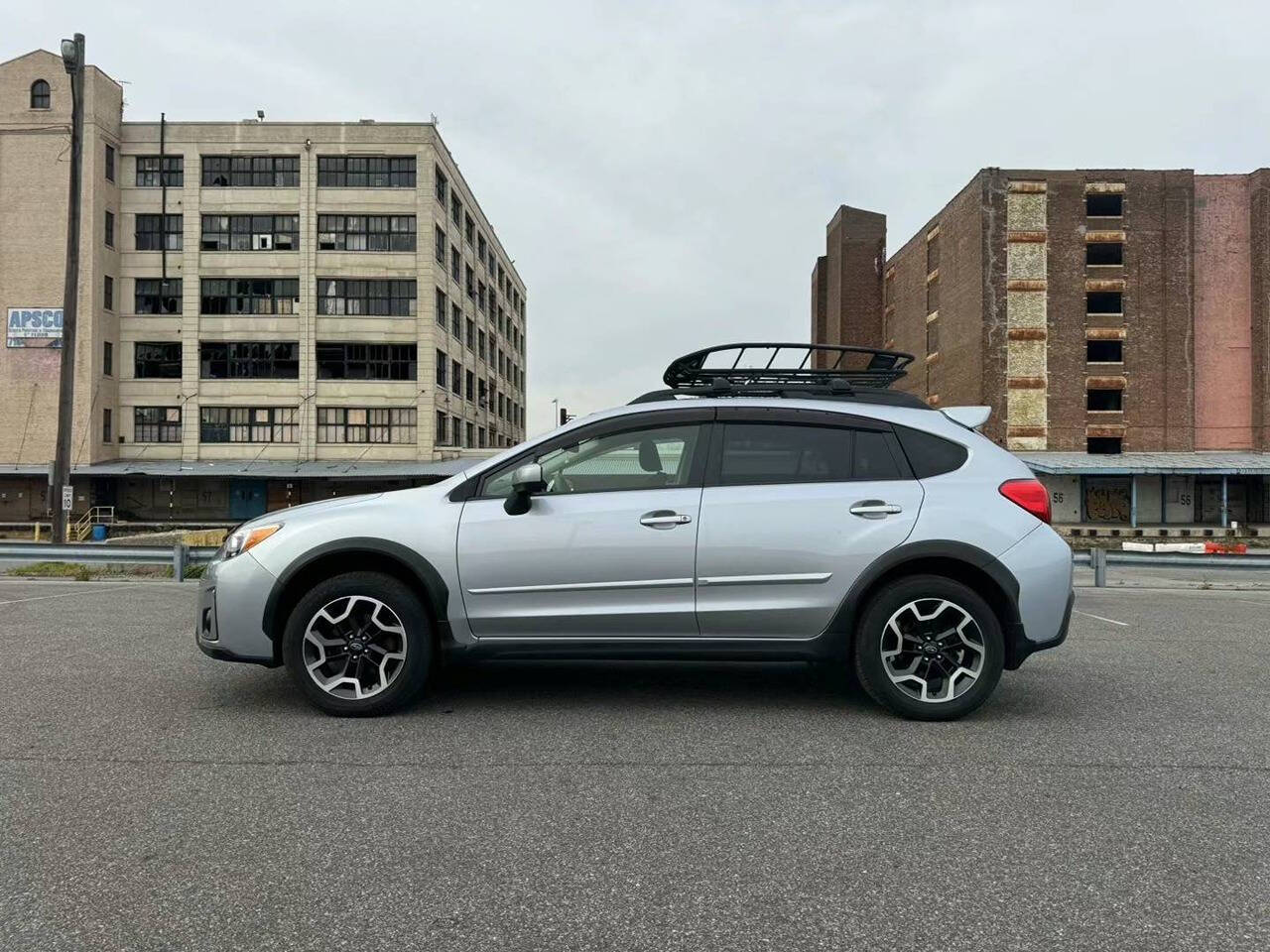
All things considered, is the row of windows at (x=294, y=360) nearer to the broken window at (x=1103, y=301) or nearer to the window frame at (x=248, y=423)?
the window frame at (x=248, y=423)

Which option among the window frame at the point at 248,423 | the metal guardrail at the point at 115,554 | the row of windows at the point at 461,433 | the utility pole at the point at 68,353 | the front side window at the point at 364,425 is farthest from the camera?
the row of windows at the point at 461,433

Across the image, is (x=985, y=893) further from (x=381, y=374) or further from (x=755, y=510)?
(x=381, y=374)

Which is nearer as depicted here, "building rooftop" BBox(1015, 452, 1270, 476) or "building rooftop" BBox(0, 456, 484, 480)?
"building rooftop" BBox(1015, 452, 1270, 476)

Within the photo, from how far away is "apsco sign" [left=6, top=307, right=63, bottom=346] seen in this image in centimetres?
4244

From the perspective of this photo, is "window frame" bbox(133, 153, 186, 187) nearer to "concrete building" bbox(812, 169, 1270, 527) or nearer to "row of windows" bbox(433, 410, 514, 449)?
"row of windows" bbox(433, 410, 514, 449)

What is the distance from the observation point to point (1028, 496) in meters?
4.85

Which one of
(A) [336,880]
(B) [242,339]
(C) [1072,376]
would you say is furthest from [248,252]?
(A) [336,880]

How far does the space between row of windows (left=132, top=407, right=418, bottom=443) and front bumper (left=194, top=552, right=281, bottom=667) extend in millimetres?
38857

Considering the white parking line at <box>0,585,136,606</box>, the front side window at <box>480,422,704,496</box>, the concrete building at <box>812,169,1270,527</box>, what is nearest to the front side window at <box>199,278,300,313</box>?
the concrete building at <box>812,169,1270,527</box>

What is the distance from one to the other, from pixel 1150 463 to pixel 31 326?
173 feet

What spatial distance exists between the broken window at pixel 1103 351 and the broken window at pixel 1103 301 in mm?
1538

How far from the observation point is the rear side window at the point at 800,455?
489cm

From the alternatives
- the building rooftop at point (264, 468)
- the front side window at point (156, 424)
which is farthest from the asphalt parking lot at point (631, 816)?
the front side window at point (156, 424)

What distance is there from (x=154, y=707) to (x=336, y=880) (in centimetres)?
283
